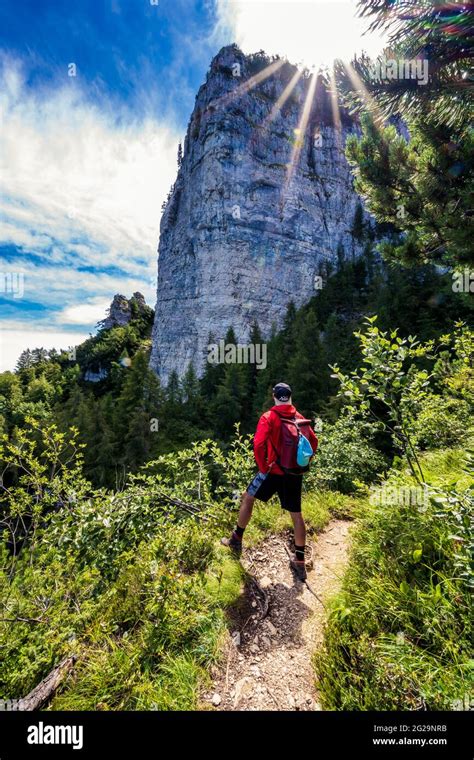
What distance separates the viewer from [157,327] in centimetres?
5412

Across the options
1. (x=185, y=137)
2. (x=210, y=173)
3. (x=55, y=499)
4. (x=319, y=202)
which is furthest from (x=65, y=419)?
(x=185, y=137)

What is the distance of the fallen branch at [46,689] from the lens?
7.19 ft

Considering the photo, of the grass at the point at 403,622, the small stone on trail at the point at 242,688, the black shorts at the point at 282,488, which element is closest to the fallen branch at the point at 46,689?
the small stone on trail at the point at 242,688

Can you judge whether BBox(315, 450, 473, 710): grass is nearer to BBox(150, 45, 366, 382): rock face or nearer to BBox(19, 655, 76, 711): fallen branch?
BBox(19, 655, 76, 711): fallen branch

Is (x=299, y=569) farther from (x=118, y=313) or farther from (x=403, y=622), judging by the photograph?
(x=118, y=313)

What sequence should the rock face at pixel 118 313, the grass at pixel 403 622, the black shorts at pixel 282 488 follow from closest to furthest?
1. the grass at pixel 403 622
2. the black shorts at pixel 282 488
3. the rock face at pixel 118 313

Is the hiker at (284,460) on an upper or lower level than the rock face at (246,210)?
lower

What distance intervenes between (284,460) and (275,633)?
5.38 ft

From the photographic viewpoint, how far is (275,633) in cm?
285

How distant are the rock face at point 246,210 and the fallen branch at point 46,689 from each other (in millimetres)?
43206

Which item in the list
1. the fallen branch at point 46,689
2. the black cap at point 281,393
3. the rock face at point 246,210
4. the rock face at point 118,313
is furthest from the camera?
the rock face at point 118,313
